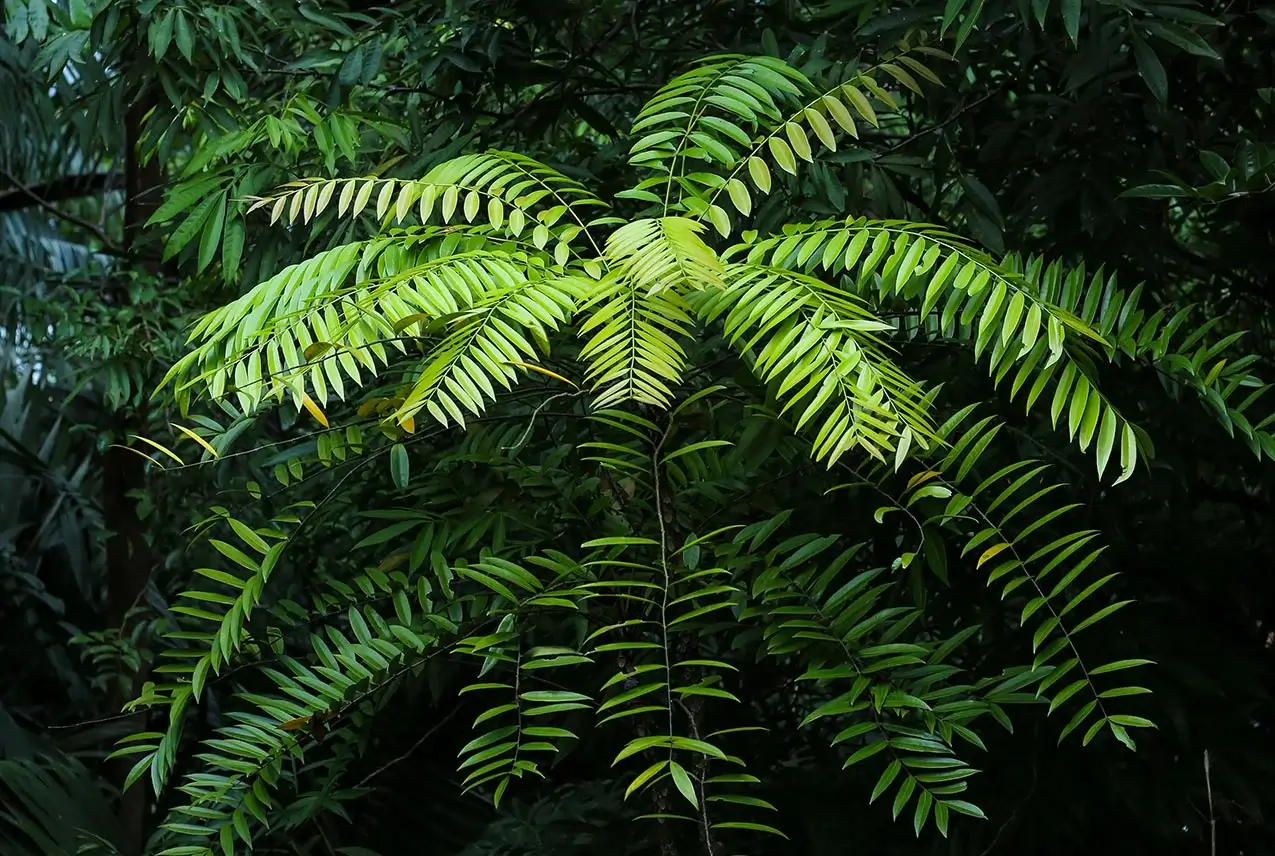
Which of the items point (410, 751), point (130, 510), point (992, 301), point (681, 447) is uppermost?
point (992, 301)

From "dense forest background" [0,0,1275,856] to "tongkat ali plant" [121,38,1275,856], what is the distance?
0.02 meters

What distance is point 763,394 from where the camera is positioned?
3.75 ft

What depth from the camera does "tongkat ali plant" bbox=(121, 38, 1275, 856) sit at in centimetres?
93

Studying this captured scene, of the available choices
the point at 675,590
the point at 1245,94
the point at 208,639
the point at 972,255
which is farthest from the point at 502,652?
the point at 1245,94

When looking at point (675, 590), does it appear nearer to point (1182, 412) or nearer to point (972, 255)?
point (972, 255)

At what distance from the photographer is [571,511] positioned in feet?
3.78

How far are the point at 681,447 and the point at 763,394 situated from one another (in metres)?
0.09

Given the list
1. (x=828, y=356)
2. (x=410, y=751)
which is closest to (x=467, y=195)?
(x=828, y=356)

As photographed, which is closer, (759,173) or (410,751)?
(759,173)

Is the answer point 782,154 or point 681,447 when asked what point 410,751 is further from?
point 782,154

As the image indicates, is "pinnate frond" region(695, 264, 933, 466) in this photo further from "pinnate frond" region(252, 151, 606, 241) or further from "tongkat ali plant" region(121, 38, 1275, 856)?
"pinnate frond" region(252, 151, 606, 241)

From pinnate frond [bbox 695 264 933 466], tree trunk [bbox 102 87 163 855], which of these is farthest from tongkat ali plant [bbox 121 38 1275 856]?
tree trunk [bbox 102 87 163 855]

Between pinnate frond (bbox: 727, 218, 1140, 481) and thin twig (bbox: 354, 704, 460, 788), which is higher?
pinnate frond (bbox: 727, 218, 1140, 481)

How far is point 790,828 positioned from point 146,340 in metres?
1.19
